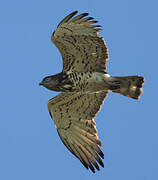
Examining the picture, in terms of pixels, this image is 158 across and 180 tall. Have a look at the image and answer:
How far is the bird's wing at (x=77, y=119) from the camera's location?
11.8m

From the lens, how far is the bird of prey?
1120 cm

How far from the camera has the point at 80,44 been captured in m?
11.4

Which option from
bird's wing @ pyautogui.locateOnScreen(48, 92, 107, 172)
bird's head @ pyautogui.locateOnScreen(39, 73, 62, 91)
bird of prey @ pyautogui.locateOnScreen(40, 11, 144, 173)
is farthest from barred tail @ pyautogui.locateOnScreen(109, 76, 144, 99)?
bird's head @ pyautogui.locateOnScreen(39, 73, 62, 91)

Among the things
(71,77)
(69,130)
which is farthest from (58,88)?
(69,130)

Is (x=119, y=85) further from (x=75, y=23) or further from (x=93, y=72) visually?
(x=75, y=23)

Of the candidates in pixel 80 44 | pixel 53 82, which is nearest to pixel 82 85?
pixel 53 82

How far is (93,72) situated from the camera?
1175 centimetres

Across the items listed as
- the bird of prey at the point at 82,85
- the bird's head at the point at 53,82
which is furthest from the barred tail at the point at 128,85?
the bird's head at the point at 53,82

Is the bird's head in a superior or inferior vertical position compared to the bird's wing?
superior

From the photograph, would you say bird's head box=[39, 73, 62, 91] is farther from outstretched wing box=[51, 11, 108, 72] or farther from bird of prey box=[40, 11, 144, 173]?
outstretched wing box=[51, 11, 108, 72]

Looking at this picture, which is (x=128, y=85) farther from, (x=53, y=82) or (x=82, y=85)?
(x=53, y=82)

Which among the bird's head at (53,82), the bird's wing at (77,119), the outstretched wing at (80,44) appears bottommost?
the bird's wing at (77,119)

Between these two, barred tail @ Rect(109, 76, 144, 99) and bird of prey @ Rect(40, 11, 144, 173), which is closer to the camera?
bird of prey @ Rect(40, 11, 144, 173)

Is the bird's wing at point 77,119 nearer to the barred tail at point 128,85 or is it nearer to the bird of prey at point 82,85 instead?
the bird of prey at point 82,85
